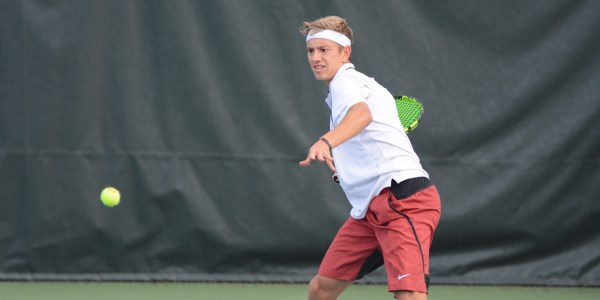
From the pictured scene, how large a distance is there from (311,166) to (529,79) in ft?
4.23

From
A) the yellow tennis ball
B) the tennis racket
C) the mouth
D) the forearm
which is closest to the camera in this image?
the forearm

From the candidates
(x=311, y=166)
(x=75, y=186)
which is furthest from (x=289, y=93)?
(x=75, y=186)

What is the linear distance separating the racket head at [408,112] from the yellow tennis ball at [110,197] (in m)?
1.65

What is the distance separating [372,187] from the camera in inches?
137

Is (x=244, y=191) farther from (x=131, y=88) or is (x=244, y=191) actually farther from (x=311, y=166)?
(x=131, y=88)

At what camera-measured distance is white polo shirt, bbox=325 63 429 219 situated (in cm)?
342

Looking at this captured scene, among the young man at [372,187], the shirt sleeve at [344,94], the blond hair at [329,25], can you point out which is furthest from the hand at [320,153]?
the blond hair at [329,25]

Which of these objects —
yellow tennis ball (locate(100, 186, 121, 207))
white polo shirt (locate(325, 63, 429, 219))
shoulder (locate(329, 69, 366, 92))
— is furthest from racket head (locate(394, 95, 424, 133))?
yellow tennis ball (locate(100, 186, 121, 207))

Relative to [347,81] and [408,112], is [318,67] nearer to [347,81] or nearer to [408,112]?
[347,81]

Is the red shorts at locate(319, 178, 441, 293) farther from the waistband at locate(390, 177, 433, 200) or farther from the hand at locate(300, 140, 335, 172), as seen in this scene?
the hand at locate(300, 140, 335, 172)

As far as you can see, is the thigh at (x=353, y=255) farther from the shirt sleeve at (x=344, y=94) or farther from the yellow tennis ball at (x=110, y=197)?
the yellow tennis ball at (x=110, y=197)

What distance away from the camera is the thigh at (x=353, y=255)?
143 inches

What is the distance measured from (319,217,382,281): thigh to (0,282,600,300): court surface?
129 cm

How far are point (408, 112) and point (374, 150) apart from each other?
0.63 metres
